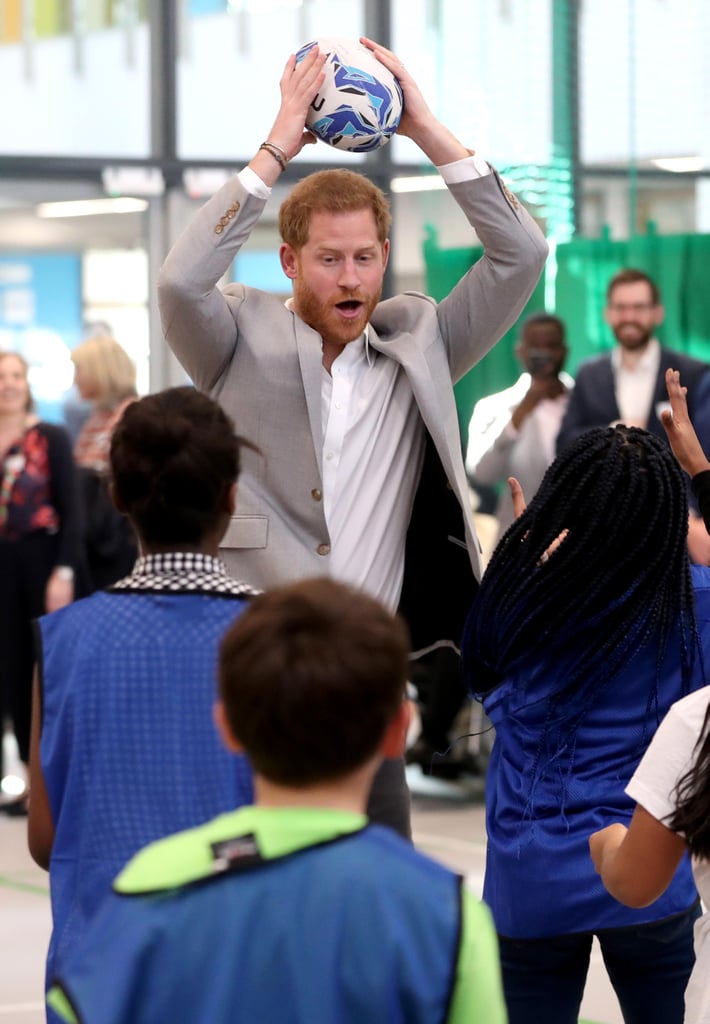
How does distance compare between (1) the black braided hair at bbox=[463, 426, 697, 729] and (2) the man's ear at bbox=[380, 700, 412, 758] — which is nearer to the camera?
(2) the man's ear at bbox=[380, 700, 412, 758]

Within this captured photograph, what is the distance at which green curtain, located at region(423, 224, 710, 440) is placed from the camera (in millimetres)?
7598

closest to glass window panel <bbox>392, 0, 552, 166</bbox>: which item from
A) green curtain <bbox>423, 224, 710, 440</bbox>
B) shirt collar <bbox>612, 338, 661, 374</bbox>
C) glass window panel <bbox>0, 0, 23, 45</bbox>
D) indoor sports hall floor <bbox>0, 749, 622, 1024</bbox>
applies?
green curtain <bbox>423, 224, 710, 440</bbox>

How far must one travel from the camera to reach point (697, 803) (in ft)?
5.84

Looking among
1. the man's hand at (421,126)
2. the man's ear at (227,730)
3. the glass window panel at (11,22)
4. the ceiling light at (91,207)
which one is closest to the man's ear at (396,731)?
the man's ear at (227,730)

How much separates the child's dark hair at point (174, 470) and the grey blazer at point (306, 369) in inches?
26.4

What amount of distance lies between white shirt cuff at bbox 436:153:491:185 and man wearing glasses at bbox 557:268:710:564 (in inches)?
130

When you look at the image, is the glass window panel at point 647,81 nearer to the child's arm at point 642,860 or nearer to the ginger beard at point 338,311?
the ginger beard at point 338,311

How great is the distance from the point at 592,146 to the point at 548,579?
6226 mm

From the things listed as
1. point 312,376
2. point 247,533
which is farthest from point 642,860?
point 312,376

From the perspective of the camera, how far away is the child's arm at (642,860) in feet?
6.05

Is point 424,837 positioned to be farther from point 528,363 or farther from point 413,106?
point 413,106

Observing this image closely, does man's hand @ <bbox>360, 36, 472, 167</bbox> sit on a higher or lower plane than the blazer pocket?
higher

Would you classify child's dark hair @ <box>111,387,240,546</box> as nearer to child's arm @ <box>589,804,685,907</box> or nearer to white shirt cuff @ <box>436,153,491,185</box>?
child's arm @ <box>589,804,685,907</box>

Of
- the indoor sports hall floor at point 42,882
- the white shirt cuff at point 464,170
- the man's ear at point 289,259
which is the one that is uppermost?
the white shirt cuff at point 464,170
